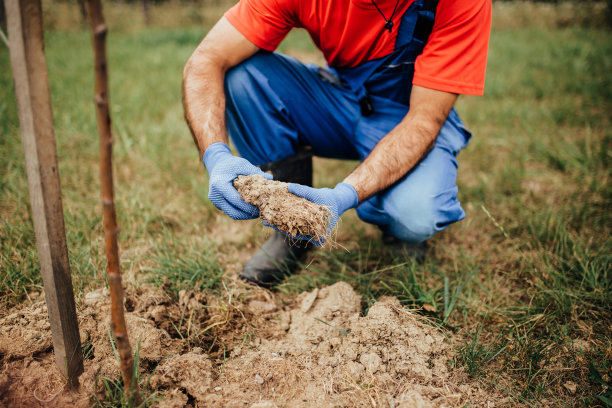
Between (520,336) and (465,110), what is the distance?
2.71m

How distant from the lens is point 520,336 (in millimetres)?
1458

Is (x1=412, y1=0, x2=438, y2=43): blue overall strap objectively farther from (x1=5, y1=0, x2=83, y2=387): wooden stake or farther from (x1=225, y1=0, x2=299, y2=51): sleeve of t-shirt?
(x1=5, y1=0, x2=83, y2=387): wooden stake

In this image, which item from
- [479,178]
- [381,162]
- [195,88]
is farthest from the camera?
[479,178]

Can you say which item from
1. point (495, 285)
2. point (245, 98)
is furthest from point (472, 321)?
point (245, 98)

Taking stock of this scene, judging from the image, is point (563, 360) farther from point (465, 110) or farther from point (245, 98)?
point (465, 110)

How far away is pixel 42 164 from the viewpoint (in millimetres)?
907

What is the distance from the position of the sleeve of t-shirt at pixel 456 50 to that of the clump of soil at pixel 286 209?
0.78m

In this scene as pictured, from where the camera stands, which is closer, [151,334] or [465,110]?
[151,334]

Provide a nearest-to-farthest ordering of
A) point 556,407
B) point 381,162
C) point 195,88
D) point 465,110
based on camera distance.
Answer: point 556,407, point 381,162, point 195,88, point 465,110

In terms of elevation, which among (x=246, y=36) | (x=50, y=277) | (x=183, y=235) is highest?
(x=246, y=36)

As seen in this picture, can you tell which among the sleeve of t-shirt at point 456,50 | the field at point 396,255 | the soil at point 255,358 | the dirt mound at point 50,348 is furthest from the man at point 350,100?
the dirt mound at point 50,348

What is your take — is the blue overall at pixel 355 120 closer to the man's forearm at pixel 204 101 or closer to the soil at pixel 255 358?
the man's forearm at pixel 204 101

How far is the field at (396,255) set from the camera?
1329mm

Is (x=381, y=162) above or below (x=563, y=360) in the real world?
above
